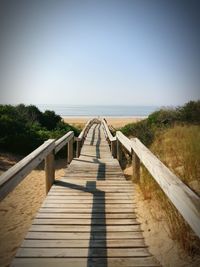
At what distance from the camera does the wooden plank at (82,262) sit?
2.91 metres

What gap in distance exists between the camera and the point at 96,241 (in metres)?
3.41

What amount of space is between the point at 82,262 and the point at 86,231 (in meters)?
0.72

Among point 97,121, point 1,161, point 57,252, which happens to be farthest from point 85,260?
point 97,121

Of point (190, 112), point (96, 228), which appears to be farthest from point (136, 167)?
point (190, 112)

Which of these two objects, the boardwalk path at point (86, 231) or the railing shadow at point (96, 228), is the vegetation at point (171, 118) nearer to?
the railing shadow at point (96, 228)

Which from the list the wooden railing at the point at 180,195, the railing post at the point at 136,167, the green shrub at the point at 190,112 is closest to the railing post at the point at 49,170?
the railing post at the point at 136,167

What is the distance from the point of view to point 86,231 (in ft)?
12.1

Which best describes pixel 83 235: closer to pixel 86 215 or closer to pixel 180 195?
pixel 86 215

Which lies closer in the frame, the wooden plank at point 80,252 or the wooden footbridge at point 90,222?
the wooden footbridge at point 90,222

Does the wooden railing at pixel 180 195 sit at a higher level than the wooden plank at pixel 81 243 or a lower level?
higher

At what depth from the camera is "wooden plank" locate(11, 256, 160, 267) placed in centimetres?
291

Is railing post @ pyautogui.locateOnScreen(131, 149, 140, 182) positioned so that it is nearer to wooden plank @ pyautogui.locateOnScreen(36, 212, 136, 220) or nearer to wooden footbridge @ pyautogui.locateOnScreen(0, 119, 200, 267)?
wooden footbridge @ pyautogui.locateOnScreen(0, 119, 200, 267)

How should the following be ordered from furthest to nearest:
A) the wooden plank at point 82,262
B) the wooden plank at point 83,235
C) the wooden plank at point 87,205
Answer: the wooden plank at point 87,205 < the wooden plank at point 83,235 < the wooden plank at point 82,262

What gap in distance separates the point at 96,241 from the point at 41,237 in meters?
0.69
